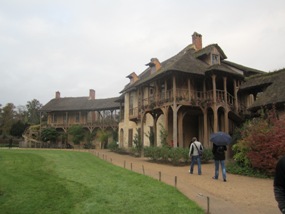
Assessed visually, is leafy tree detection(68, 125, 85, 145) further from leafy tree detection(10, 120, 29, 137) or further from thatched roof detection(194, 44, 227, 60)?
thatched roof detection(194, 44, 227, 60)

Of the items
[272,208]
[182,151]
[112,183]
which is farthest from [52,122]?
[272,208]

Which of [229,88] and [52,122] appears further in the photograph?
[52,122]

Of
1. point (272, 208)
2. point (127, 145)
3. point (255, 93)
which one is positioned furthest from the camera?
point (127, 145)

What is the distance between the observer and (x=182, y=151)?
1783 centimetres

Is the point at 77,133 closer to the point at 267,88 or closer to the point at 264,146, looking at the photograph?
the point at 267,88

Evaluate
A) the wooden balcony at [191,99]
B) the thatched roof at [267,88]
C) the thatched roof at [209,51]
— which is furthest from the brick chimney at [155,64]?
the thatched roof at [267,88]

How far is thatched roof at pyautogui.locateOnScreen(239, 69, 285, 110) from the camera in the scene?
18703 mm

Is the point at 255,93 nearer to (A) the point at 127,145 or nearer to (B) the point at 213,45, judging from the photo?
(B) the point at 213,45

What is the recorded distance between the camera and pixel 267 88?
822 inches

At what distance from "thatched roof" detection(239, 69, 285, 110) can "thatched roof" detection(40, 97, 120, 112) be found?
22960mm

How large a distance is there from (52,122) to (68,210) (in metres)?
44.4

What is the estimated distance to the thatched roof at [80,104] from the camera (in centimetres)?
4571

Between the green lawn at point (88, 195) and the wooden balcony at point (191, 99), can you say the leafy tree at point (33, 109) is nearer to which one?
the wooden balcony at point (191, 99)

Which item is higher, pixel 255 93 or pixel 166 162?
pixel 255 93
